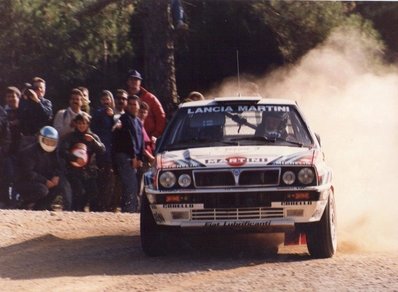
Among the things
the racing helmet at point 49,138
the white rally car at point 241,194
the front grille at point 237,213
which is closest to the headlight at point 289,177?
the white rally car at point 241,194

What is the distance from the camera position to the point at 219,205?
32.7 ft

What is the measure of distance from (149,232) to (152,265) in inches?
15.6

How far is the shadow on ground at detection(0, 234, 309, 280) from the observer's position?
9891 mm

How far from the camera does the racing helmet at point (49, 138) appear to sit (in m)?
14.1

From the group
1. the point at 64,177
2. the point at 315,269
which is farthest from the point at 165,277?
the point at 64,177

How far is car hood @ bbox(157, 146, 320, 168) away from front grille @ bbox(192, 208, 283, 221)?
404 mm

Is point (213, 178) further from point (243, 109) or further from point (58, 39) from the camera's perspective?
point (58, 39)

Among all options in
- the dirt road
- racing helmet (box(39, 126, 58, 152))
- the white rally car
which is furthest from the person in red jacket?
the white rally car

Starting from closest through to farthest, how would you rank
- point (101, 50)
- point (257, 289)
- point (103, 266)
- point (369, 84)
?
point (257, 289) < point (103, 266) < point (101, 50) < point (369, 84)

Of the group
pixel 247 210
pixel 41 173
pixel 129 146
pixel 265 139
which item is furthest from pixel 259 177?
pixel 41 173

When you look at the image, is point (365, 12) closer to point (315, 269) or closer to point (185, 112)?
point (185, 112)

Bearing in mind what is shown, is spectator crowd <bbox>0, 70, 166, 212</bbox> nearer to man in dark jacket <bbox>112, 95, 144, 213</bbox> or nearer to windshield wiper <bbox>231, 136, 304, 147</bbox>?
man in dark jacket <bbox>112, 95, 144, 213</bbox>

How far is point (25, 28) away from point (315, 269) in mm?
7754

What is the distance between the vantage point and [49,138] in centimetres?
1409
